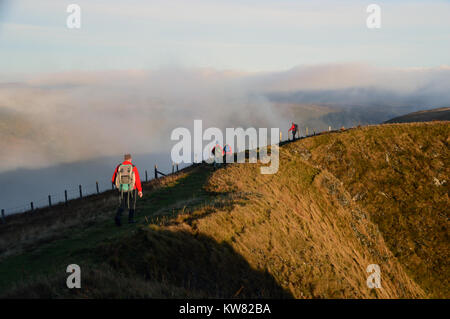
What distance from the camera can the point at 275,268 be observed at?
37.6ft

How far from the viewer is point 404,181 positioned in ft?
113

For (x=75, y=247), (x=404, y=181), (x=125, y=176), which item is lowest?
(x=404, y=181)

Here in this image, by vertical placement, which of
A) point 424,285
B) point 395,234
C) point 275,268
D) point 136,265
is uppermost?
point 136,265

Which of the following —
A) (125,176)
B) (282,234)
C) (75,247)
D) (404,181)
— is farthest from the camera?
(404,181)

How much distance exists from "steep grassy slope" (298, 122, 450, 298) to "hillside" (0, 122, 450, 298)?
10 centimetres

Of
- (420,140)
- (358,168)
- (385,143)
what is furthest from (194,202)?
(420,140)

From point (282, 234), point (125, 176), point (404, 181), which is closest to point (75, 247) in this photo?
point (125, 176)

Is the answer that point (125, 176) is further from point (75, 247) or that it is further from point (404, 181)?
point (404, 181)

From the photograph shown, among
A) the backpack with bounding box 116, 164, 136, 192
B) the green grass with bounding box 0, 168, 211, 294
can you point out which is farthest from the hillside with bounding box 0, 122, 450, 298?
the backpack with bounding box 116, 164, 136, 192

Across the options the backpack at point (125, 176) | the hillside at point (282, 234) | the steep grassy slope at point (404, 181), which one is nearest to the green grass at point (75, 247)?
the hillside at point (282, 234)

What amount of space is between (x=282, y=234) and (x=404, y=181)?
999 inches

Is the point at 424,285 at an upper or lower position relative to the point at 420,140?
lower

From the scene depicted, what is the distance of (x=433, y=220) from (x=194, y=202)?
24.6 m
